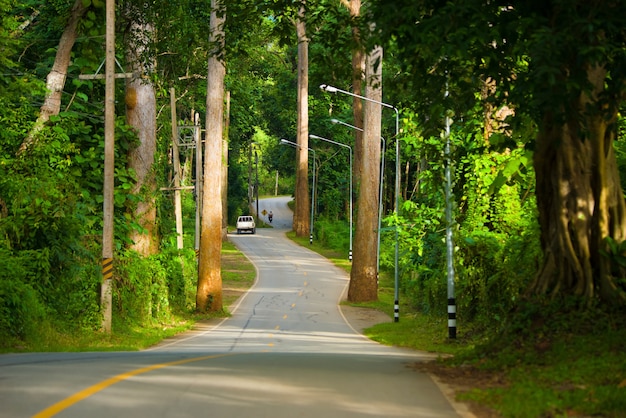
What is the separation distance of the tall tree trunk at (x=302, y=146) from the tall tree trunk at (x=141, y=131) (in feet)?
112

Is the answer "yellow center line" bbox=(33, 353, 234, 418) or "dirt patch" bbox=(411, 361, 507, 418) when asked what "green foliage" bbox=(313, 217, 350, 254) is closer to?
"dirt patch" bbox=(411, 361, 507, 418)

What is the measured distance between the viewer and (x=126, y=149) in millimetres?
30578

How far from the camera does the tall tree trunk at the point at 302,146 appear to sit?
6781 cm

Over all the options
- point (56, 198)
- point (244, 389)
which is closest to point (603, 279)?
point (244, 389)

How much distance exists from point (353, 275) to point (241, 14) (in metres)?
28.1

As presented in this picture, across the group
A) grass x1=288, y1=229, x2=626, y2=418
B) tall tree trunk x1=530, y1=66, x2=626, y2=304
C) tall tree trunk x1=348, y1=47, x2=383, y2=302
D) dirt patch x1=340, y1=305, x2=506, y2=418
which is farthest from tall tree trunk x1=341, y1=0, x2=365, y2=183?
grass x1=288, y1=229, x2=626, y2=418

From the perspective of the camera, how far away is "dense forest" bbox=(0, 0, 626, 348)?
1259cm

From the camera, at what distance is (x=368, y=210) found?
42.4 meters

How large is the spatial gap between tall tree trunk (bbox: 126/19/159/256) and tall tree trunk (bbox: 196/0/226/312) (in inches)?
215

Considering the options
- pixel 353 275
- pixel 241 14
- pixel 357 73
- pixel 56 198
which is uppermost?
pixel 241 14

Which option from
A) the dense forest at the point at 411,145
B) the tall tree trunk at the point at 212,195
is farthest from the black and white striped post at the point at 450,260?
the tall tree trunk at the point at 212,195

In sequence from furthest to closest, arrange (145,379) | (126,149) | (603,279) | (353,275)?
(353,275) → (126,149) → (603,279) → (145,379)

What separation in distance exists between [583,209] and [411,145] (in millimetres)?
14965

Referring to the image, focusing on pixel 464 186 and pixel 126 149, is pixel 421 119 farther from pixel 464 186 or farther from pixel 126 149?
pixel 126 149
